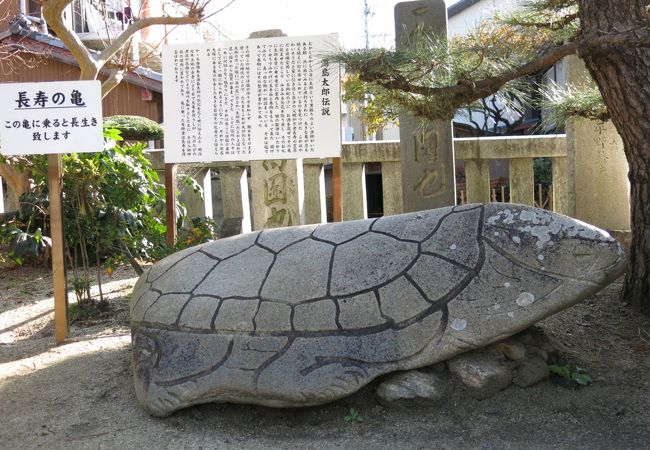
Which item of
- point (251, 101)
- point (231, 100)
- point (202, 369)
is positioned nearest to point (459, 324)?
point (202, 369)

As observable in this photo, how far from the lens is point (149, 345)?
312 centimetres

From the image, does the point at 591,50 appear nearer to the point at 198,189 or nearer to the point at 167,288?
the point at 167,288

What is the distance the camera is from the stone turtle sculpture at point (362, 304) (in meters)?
2.76

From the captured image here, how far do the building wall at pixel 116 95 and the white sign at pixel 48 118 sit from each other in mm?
7951

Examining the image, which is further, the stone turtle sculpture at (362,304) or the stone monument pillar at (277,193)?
the stone monument pillar at (277,193)

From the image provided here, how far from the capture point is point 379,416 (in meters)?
2.85

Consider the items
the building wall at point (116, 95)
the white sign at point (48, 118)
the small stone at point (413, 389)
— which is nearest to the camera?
the small stone at point (413, 389)

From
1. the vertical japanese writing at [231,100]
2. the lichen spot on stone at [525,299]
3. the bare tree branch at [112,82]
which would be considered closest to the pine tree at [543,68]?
the lichen spot on stone at [525,299]

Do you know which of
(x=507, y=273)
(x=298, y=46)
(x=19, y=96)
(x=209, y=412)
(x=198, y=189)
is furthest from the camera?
(x=198, y=189)

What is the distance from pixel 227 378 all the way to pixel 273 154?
82.7 inches

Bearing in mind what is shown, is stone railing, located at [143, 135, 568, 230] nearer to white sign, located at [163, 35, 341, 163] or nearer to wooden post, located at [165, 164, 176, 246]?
wooden post, located at [165, 164, 176, 246]

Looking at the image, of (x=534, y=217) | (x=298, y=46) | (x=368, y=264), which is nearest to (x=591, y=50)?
(x=534, y=217)

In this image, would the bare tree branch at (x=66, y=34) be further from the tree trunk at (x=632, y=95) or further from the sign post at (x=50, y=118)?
the tree trunk at (x=632, y=95)

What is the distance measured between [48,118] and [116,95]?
27.9 ft
